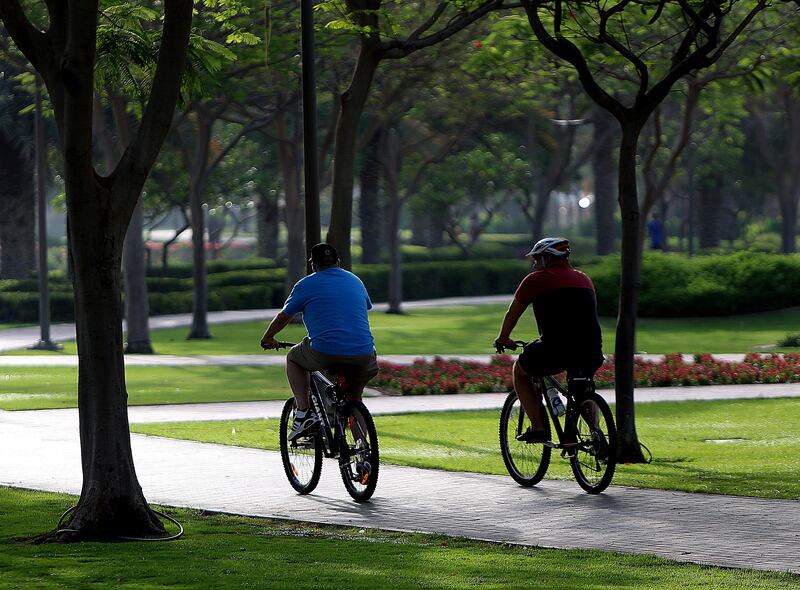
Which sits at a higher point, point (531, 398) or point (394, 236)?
point (394, 236)

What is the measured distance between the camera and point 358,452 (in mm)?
10484

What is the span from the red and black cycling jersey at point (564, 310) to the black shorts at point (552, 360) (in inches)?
0.9

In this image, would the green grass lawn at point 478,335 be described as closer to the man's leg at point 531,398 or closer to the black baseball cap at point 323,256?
the man's leg at point 531,398

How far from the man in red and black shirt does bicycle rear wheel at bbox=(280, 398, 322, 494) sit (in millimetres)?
1630

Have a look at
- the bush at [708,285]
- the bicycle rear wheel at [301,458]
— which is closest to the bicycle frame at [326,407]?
the bicycle rear wheel at [301,458]

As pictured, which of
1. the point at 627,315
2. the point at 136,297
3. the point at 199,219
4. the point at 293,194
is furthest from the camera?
the point at 293,194

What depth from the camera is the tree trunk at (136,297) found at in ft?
96.3

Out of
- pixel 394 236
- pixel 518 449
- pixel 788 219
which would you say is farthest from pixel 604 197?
pixel 518 449

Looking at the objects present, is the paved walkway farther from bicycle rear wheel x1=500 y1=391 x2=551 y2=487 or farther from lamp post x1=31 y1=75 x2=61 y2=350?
lamp post x1=31 y1=75 x2=61 y2=350

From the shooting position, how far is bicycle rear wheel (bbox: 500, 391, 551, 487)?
11.1 metres

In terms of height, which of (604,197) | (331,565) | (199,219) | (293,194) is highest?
(604,197)

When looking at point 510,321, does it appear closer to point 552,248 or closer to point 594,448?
point 552,248

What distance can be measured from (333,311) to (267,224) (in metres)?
51.4

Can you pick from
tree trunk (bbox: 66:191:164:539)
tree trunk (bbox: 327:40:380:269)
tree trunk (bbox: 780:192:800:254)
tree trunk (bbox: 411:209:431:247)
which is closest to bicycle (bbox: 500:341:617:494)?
tree trunk (bbox: 66:191:164:539)
